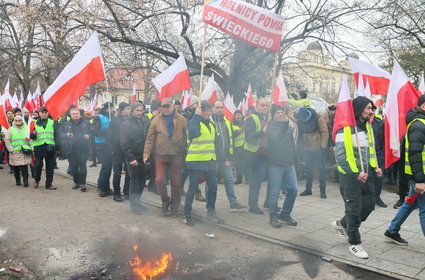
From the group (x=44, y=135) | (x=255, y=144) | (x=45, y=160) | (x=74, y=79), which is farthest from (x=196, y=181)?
(x=44, y=135)

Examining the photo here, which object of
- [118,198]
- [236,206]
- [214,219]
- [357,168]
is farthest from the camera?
[118,198]

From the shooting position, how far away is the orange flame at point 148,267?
402cm

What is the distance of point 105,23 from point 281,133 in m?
10.5

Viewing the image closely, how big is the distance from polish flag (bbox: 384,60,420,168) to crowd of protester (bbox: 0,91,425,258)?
0.55ft

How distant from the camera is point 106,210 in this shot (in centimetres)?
691

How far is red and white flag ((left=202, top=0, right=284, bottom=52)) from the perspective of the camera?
6.31 metres

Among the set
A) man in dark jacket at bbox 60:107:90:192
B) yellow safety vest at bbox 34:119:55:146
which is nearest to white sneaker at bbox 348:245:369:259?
man in dark jacket at bbox 60:107:90:192

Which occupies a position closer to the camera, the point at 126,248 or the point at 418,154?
the point at 418,154

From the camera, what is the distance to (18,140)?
9.28 meters

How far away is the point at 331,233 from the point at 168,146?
2.80 m

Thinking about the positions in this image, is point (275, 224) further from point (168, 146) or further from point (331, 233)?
point (168, 146)

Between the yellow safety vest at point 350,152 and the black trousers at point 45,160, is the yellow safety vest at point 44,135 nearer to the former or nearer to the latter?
the black trousers at point 45,160

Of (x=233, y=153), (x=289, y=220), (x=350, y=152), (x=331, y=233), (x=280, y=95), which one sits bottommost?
(x=331, y=233)

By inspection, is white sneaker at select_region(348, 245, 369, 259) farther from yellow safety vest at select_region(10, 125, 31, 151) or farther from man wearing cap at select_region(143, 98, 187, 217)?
yellow safety vest at select_region(10, 125, 31, 151)
